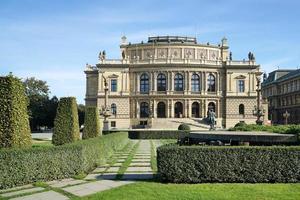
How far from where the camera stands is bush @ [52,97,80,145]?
73.0 ft

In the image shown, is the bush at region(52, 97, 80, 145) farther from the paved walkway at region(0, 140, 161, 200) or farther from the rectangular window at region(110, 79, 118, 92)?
the rectangular window at region(110, 79, 118, 92)

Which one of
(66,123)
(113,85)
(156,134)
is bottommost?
(156,134)

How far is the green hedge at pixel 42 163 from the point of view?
12.6 m

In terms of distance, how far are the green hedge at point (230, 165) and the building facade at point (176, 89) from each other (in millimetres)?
67510

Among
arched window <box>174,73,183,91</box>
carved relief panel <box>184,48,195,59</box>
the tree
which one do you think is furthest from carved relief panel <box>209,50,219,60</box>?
the tree

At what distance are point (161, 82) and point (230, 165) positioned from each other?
70.3 meters

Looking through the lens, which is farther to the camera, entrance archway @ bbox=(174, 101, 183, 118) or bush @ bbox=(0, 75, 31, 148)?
entrance archway @ bbox=(174, 101, 183, 118)

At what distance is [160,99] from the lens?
82438mm

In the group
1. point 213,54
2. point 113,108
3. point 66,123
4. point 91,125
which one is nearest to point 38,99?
point 113,108

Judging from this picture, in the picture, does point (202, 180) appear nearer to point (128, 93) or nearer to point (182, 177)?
point (182, 177)

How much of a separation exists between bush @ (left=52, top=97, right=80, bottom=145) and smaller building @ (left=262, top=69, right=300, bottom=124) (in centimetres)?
7938

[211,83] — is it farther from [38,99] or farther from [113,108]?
[38,99]

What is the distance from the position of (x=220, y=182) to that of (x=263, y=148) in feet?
6.33

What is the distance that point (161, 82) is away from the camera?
83.2 meters
